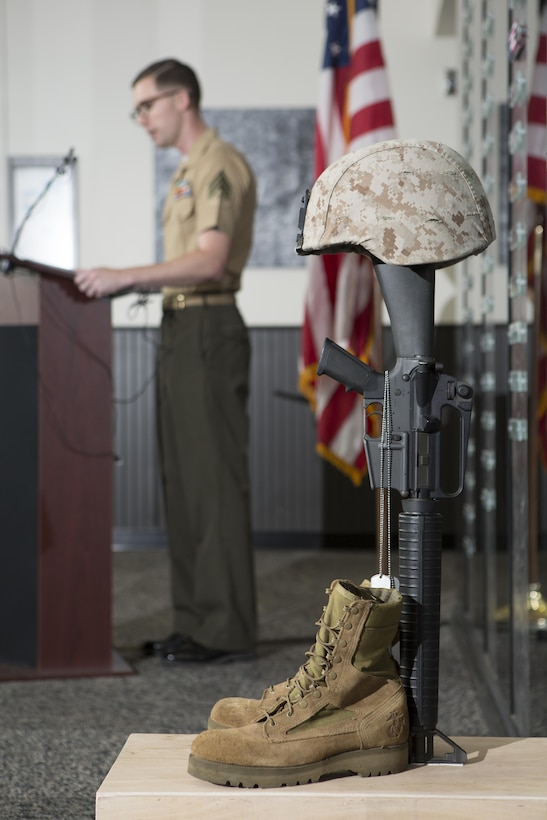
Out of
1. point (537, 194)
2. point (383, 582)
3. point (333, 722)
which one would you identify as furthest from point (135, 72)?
point (333, 722)

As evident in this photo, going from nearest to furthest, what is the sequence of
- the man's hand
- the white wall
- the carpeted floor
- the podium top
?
the carpeted floor
the podium top
the man's hand
the white wall

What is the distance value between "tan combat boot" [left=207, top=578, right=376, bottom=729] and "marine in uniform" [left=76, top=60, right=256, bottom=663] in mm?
1368

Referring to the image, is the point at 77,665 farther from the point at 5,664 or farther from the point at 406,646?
the point at 406,646

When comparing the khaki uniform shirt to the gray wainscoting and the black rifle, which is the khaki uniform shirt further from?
the gray wainscoting

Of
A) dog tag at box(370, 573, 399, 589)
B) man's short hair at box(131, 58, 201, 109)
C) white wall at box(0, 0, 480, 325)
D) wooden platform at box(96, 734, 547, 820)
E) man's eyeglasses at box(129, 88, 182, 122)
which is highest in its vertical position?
white wall at box(0, 0, 480, 325)

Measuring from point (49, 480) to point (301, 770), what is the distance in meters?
1.49

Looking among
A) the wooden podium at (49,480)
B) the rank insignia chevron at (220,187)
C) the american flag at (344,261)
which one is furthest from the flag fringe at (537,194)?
the american flag at (344,261)

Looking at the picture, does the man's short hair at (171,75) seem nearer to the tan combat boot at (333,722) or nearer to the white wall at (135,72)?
the tan combat boot at (333,722)

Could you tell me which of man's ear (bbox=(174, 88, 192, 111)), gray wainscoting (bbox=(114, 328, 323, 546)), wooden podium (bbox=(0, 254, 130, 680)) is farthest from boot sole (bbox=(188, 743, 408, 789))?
gray wainscoting (bbox=(114, 328, 323, 546))

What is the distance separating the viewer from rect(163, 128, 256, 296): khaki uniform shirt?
2.68m

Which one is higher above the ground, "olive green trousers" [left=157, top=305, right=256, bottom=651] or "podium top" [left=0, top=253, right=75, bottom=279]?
"podium top" [left=0, top=253, right=75, bottom=279]

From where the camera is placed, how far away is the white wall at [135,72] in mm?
4754

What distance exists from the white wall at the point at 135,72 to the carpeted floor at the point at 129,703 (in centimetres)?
188

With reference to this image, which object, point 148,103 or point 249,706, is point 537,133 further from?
point 148,103
